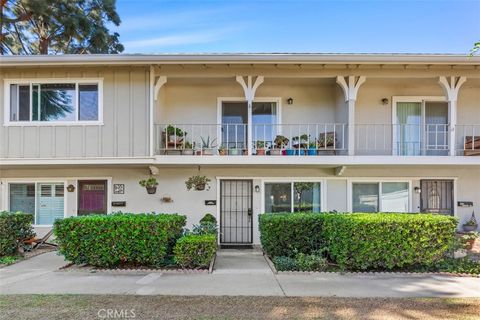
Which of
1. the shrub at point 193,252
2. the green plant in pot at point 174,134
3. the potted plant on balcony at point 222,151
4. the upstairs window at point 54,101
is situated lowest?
the shrub at point 193,252

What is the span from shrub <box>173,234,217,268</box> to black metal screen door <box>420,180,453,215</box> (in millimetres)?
7395

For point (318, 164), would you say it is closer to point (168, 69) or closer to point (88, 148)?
point (168, 69)

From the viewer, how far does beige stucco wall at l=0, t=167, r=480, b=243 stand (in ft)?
35.6

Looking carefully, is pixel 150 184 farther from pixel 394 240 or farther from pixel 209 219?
pixel 394 240

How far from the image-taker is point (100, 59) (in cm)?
940

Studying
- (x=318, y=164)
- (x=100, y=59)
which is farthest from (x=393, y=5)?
(x=100, y=59)

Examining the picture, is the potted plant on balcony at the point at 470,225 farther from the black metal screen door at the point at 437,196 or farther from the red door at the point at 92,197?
the red door at the point at 92,197

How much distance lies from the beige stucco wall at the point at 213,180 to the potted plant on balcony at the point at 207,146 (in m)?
0.68

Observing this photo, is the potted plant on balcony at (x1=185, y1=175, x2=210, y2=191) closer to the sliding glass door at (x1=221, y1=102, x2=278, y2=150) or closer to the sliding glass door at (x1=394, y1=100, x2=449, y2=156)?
the sliding glass door at (x1=221, y1=102, x2=278, y2=150)

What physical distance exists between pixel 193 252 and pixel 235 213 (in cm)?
370

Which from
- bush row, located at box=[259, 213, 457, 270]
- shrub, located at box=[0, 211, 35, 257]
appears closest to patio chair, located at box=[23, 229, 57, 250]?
shrub, located at box=[0, 211, 35, 257]

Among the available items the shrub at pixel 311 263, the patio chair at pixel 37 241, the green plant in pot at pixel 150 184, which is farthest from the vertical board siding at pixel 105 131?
the shrub at pixel 311 263

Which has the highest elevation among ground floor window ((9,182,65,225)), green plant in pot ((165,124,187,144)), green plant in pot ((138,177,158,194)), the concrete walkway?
green plant in pot ((165,124,187,144))

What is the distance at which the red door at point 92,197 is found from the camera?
Result: 10938 millimetres
